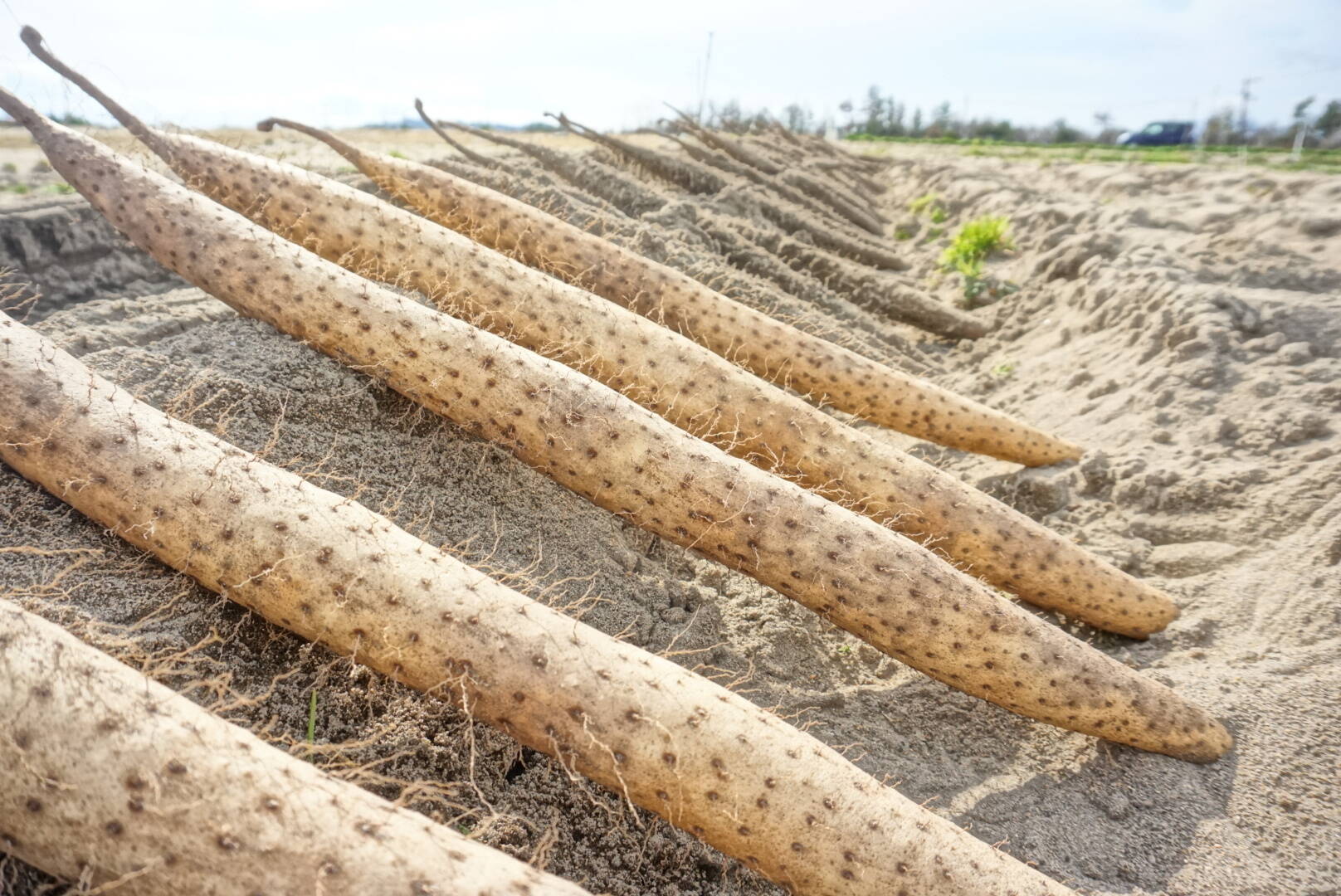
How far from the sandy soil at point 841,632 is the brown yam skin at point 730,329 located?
0.37 meters

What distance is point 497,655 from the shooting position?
197 cm

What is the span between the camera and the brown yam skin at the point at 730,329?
13.5 feet

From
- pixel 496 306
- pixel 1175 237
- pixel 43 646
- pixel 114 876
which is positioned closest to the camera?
pixel 114 876

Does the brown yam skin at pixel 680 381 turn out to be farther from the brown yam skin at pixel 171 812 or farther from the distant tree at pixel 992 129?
the distant tree at pixel 992 129

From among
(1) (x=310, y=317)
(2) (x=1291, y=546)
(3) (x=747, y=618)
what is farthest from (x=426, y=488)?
(2) (x=1291, y=546)

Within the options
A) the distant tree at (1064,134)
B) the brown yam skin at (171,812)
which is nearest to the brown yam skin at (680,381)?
the brown yam skin at (171,812)

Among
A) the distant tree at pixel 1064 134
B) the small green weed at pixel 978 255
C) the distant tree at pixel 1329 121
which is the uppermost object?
the distant tree at pixel 1064 134

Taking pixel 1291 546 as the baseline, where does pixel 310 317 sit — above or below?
above

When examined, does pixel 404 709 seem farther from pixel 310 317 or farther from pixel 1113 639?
pixel 1113 639

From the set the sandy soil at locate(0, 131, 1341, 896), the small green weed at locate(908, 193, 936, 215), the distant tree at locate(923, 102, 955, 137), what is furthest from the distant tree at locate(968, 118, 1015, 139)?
the sandy soil at locate(0, 131, 1341, 896)

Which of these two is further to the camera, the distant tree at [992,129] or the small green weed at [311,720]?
the distant tree at [992,129]

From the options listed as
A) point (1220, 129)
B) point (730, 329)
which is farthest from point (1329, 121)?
point (730, 329)

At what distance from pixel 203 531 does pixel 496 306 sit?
1786 millimetres

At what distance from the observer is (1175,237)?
673 centimetres
